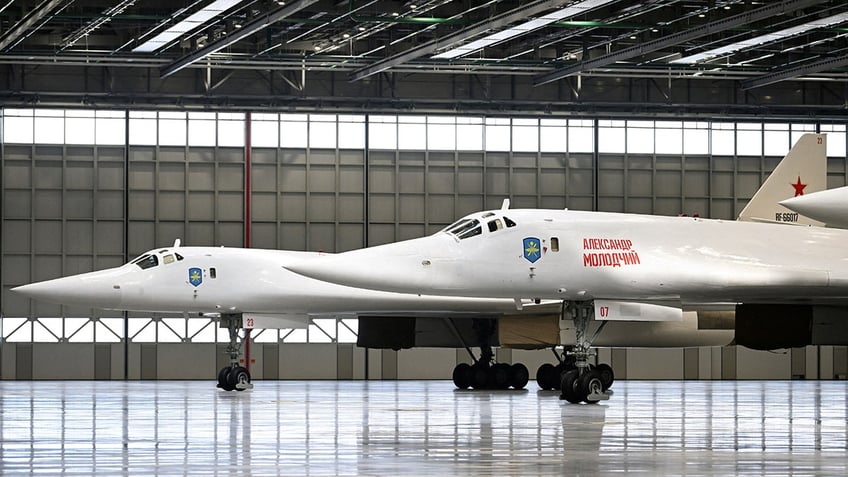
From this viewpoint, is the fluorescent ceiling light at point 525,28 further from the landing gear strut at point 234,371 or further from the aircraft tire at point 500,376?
the landing gear strut at point 234,371

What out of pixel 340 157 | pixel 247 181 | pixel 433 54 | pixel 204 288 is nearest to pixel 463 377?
pixel 204 288

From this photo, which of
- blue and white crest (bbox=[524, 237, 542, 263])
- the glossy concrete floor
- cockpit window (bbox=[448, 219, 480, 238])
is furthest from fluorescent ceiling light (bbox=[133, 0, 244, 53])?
blue and white crest (bbox=[524, 237, 542, 263])

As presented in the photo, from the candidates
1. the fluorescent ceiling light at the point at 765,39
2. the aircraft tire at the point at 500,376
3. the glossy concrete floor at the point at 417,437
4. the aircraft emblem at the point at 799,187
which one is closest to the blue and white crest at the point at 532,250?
the glossy concrete floor at the point at 417,437

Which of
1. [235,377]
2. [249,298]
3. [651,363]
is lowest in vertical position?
[651,363]

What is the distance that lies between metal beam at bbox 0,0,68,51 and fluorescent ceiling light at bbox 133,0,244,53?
2300mm

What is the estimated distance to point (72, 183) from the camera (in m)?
Result: 31.3

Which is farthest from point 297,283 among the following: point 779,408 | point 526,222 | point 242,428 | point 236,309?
point 242,428

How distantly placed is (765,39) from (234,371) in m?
12.2

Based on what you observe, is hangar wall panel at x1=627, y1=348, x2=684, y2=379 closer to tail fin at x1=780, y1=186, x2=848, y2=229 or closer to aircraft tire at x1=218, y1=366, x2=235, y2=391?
aircraft tire at x1=218, y1=366, x2=235, y2=391

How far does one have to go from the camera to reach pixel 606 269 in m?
17.5

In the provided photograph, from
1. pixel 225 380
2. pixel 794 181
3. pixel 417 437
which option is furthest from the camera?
pixel 225 380

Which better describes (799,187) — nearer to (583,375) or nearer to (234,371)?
(583,375)

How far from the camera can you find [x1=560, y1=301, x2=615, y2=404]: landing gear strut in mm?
17469

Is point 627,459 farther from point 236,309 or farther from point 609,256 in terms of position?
point 236,309
